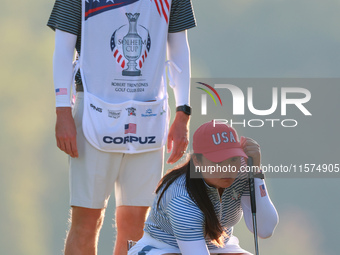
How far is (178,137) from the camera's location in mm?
3100

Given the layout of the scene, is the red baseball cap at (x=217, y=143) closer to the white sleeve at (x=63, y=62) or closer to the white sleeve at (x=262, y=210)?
the white sleeve at (x=262, y=210)

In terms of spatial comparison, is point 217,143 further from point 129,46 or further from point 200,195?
point 129,46

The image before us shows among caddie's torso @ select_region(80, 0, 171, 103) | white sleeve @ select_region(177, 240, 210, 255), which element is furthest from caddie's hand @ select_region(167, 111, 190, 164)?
white sleeve @ select_region(177, 240, 210, 255)

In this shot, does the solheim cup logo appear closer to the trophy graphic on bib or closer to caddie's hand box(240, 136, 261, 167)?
the trophy graphic on bib

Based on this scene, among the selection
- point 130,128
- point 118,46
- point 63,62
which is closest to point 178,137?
point 130,128

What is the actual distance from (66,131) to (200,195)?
611 mm

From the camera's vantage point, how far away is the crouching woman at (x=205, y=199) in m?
2.63

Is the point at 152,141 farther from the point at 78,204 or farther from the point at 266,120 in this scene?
the point at 266,120

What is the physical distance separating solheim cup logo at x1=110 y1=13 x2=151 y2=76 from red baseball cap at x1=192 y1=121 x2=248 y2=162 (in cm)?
43

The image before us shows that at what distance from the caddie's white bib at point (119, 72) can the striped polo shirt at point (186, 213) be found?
363mm

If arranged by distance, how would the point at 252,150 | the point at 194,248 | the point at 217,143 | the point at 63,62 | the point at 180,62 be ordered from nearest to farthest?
the point at 194,248 → the point at 217,143 → the point at 252,150 → the point at 63,62 → the point at 180,62

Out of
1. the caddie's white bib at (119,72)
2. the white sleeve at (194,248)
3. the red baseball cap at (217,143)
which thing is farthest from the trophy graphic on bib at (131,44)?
the white sleeve at (194,248)

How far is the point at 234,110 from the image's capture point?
401 centimetres

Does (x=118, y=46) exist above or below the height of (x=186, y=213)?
above
